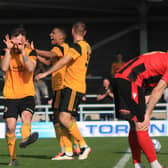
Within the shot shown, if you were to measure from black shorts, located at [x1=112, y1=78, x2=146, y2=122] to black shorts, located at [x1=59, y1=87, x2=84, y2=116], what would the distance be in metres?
2.63

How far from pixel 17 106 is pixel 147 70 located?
2629 mm

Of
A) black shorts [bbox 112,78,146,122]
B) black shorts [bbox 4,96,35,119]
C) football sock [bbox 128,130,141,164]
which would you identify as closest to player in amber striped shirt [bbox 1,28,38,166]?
black shorts [bbox 4,96,35,119]

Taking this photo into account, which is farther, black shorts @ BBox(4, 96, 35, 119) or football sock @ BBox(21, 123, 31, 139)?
black shorts @ BBox(4, 96, 35, 119)

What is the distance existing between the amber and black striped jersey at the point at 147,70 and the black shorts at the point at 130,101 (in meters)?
0.08

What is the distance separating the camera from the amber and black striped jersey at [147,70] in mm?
7250

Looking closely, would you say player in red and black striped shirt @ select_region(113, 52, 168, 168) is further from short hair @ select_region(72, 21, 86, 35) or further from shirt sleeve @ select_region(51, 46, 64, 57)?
shirt sleeve @ select_region(51, 46, 64, 57)

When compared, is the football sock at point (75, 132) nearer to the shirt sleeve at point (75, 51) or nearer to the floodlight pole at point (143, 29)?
the shirt sleeve at point (75, 51)

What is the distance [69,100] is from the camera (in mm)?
9969

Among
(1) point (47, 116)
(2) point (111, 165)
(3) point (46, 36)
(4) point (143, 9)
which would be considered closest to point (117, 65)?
(1) point (47, 116)

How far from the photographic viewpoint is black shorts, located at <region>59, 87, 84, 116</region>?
9.94 m

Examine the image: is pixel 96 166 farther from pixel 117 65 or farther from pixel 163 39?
pixel 163 39

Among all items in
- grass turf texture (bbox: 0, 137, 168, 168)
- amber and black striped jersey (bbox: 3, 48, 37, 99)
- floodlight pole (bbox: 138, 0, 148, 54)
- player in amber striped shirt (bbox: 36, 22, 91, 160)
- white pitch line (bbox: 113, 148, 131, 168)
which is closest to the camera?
white pitch line (bbox: 113, 148, 131, 168)

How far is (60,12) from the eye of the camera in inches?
1038

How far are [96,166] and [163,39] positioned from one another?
18.4 metres
